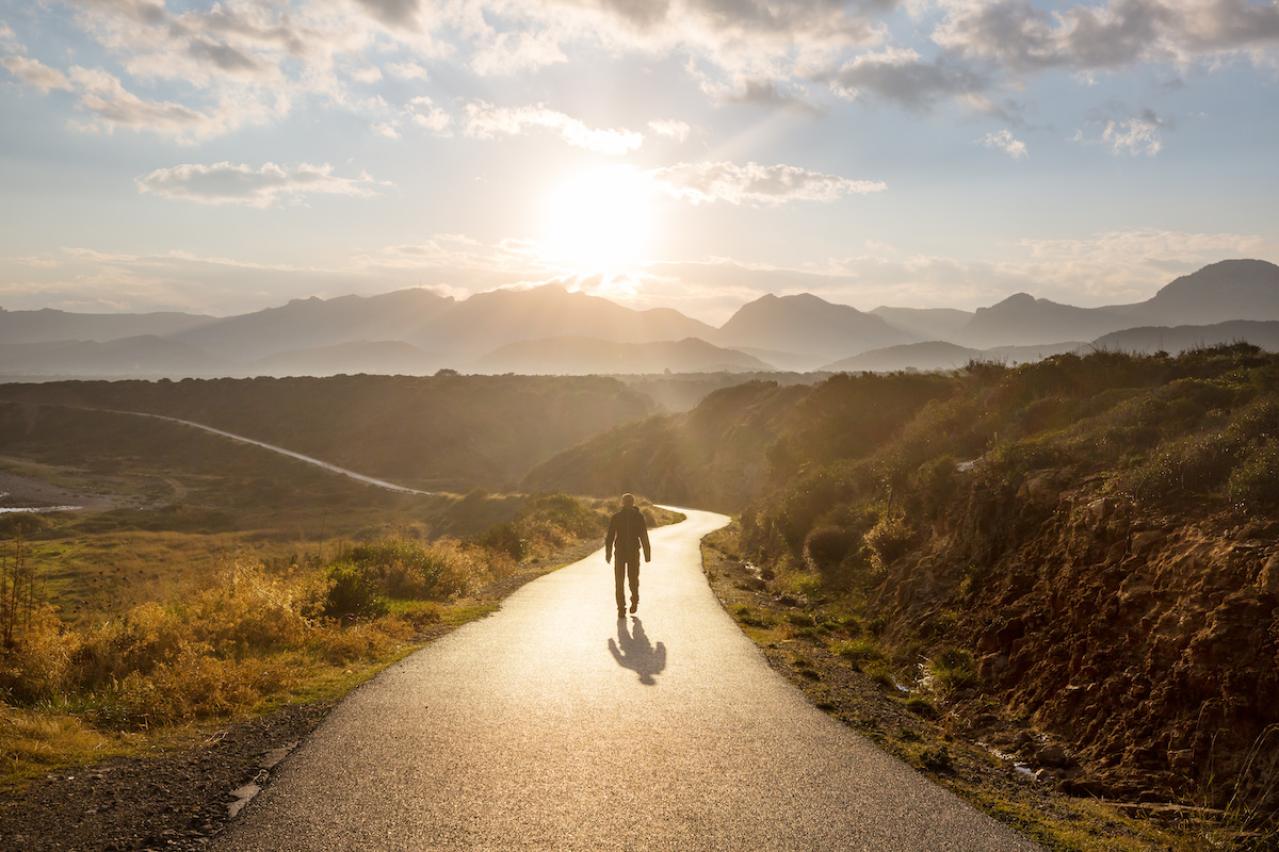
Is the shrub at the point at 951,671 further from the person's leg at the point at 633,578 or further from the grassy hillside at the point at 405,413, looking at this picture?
the grassy hillside at the point at 405,413

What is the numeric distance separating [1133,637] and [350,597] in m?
12.6

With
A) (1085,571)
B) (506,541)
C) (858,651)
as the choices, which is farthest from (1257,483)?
(506,541)

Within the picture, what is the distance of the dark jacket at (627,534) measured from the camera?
14.4 m

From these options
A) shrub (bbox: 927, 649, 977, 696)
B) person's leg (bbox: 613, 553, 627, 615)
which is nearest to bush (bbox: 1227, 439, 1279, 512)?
shrub (bbox: 927, 649, 977, 696)

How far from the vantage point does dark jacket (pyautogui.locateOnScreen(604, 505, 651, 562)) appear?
566 inches

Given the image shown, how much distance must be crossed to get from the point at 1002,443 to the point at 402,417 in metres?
110

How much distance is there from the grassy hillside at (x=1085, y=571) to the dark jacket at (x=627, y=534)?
3764 millimetres

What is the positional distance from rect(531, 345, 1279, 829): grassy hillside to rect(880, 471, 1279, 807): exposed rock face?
0.02m

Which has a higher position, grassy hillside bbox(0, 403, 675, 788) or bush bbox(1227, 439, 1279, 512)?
bush bbox(1227, 439, 1279, 512)

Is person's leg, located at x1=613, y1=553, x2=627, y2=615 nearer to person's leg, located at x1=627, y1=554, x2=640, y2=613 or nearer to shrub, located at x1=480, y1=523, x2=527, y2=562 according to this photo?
person's leg, located at x1=627, y1=554, x2=640, y2=613

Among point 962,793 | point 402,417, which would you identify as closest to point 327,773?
point 962,793

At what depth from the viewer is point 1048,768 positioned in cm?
769

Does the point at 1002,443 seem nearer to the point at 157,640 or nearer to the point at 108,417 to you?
the point at 157,640

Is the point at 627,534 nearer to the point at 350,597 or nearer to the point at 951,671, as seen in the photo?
the point at 350,597
